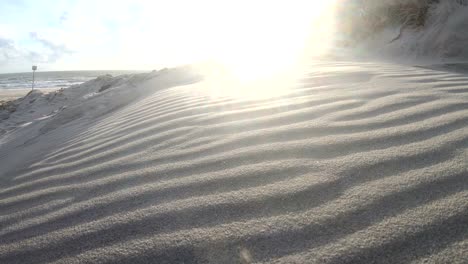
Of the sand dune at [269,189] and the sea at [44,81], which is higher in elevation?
the sea at [44,81]

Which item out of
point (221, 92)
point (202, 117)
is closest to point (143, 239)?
point (202, 117)

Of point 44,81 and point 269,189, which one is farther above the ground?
point 44,81

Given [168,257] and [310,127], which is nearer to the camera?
[168,257]

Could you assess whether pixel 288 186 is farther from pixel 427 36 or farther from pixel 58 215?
pixel 427 36

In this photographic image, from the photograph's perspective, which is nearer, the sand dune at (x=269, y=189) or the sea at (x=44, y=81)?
the sand dune at (x=269, y=189)

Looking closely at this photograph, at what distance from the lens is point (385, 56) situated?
6.29 metres

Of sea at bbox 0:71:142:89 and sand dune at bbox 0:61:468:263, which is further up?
sea at bbox 0:71:142:89

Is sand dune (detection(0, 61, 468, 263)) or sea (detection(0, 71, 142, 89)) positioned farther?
sea (detection(0, 71, 142, 89))

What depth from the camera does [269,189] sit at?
3.56ft

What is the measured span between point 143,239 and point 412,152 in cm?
104

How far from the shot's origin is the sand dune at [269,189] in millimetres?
825

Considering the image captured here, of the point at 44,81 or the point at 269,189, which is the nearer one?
the point at 269,189

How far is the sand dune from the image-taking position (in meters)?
0.83

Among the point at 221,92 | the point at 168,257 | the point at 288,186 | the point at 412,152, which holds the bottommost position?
the point at 168,257
